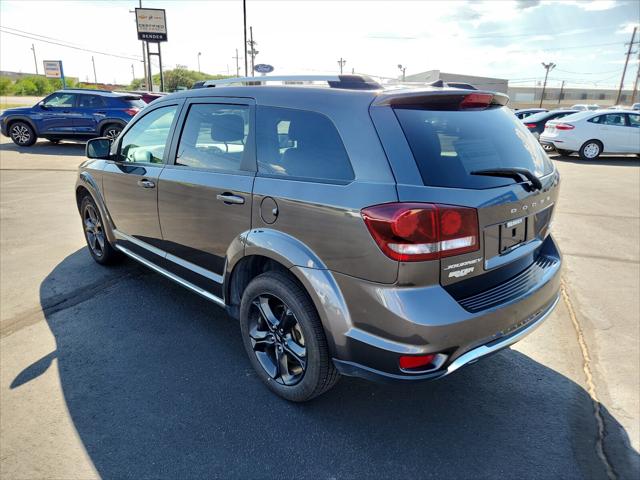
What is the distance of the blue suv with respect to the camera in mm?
13953

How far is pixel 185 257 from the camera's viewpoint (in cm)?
332

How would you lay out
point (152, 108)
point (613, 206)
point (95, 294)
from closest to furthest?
1. point (152, 108)
2. point (95, 294)
3. point (613, 206)

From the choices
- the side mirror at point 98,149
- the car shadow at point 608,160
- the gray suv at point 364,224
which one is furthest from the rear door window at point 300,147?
the car shadow at point 608,160

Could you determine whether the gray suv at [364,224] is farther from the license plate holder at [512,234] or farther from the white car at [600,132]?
the white car at [600,132]

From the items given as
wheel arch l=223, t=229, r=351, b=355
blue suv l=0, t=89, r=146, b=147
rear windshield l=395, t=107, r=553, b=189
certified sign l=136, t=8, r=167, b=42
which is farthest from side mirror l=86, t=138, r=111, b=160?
certified sign l=136, t=8, r=167, b=42

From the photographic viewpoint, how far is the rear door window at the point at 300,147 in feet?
7.36

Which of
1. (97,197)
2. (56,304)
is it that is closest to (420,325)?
(56,304)

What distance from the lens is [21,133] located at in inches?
579

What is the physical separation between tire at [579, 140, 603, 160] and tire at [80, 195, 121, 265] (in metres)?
15.0

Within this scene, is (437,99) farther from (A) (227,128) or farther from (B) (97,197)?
(B) (97,197)

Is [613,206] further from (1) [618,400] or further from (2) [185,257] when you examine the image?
(2) [185,257]

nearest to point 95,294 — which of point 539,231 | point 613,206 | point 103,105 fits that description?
point 539,231

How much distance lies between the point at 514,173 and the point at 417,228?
2.51 ft

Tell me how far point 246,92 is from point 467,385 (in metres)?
2.37
